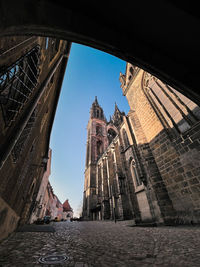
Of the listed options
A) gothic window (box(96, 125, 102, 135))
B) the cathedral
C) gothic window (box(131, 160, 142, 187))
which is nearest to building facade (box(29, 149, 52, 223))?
gothic window (box(131, 160, 142, 187))

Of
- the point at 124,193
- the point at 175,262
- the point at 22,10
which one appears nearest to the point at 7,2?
the point at 22,10

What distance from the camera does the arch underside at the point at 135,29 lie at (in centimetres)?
138

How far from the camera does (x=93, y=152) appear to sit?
27062mm

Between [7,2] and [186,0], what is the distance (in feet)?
6.54

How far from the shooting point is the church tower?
2099cm

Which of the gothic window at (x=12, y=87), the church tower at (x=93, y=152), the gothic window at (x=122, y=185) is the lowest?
the gothic window at (x=12, y=87)

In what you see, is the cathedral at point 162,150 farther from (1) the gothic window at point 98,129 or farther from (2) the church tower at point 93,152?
(1) the gothic window at point 98,129

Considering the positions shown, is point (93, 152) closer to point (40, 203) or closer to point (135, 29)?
point (40, 203)

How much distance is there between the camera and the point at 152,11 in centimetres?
158

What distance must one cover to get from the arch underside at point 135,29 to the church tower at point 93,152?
22651mm

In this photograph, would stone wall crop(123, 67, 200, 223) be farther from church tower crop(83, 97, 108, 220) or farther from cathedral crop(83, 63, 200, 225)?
church tower crop(83, 97, 108, 220)

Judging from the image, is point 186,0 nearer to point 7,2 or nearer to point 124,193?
point 7,2

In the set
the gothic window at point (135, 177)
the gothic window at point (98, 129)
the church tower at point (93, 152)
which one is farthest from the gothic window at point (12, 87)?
the gothic window at point (98, 129)

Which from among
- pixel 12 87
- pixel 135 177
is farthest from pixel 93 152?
pixel 12 87
